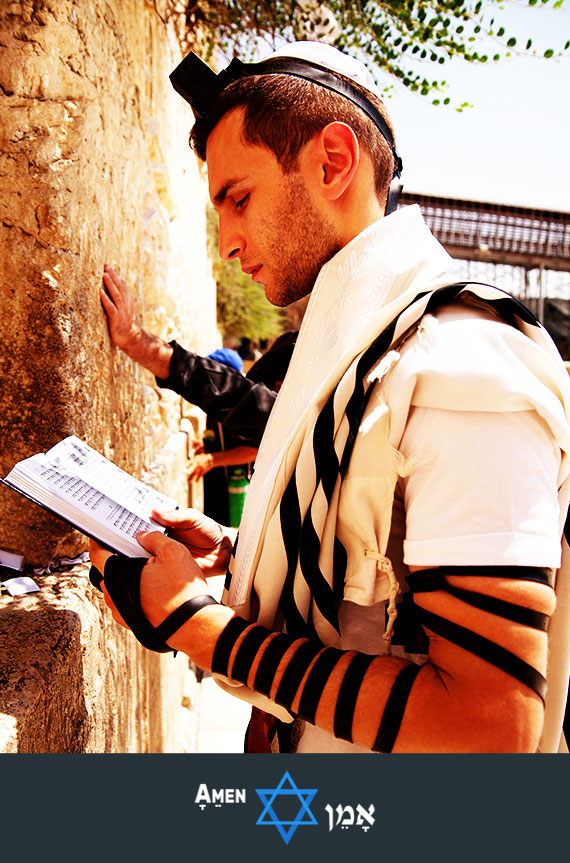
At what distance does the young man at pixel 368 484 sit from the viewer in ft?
2.20

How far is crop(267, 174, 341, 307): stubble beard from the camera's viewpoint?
110 cm

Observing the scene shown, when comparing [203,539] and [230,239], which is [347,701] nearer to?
[203,539]

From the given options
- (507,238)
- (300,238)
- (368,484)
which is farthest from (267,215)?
(507,238)

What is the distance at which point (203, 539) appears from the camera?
1297 mm

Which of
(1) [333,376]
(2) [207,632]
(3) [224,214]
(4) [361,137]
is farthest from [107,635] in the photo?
(4) [361,137]

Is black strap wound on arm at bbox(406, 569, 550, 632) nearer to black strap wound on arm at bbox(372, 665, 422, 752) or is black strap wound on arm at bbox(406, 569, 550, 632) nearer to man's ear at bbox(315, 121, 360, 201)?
black strap wound on arm at bbox(372, 665, 422, 752)

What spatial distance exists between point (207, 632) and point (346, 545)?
9.6 inches

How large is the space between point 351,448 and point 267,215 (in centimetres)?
54

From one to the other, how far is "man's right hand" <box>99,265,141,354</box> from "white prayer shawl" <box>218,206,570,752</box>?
713 millimetres

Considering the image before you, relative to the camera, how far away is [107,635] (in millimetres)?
1331

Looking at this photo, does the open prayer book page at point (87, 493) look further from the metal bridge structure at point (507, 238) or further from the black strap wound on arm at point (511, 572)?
the metal bridge structure at point (507, 238)

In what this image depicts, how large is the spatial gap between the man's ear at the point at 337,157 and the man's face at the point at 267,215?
0.04 meters
